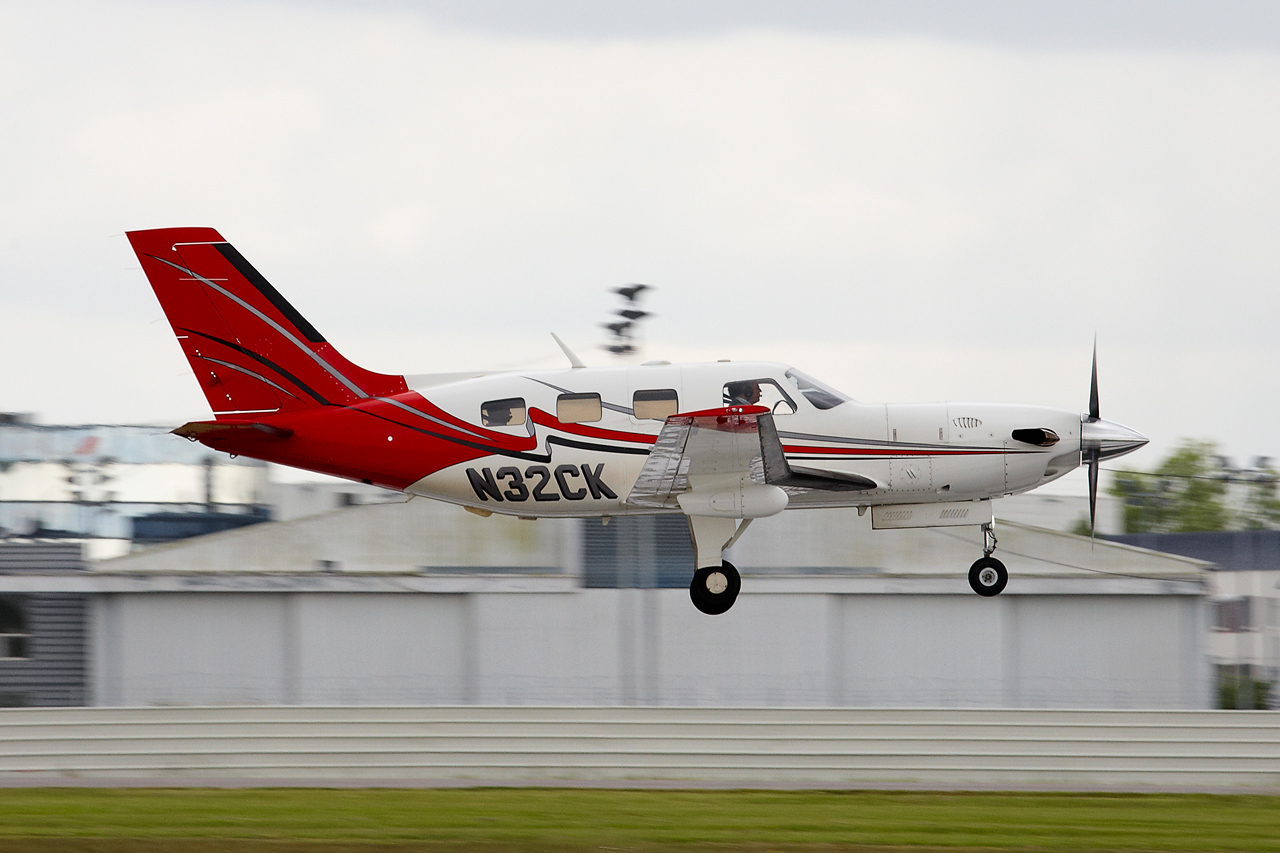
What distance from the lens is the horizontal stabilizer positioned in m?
16.7

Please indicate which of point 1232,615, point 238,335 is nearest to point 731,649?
point 1232,615

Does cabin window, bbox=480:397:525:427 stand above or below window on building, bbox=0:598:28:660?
above

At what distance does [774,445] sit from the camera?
15914 millimetres

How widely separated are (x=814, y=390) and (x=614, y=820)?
5.47 meters

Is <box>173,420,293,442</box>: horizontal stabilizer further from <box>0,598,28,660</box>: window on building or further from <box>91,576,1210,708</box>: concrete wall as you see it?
<box>0,598,28,660</box>: window on building

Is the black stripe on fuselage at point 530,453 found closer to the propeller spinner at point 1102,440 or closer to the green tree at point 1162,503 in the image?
the propeller spinner at point 1102,440

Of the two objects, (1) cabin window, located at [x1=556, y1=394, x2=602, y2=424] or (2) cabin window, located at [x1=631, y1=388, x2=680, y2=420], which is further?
(1) cabin window, located at [x1=556, y1=394, x2=602, y2=424]

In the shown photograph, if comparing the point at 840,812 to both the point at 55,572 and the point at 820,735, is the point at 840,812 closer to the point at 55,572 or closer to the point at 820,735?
the point at 820,735

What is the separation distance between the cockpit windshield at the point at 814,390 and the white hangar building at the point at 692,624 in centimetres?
964

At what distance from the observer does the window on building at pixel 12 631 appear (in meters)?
27.4

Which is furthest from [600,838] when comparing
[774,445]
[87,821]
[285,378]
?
[285,378]

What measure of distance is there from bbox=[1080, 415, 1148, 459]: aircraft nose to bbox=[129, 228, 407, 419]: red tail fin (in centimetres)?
844

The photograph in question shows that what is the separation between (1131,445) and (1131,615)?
10.5 meters

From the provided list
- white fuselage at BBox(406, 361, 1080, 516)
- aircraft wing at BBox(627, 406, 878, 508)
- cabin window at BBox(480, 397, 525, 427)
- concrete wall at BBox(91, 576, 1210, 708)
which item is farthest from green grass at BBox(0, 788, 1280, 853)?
concrete wall at BBox(91, 576, 1210, 708)
